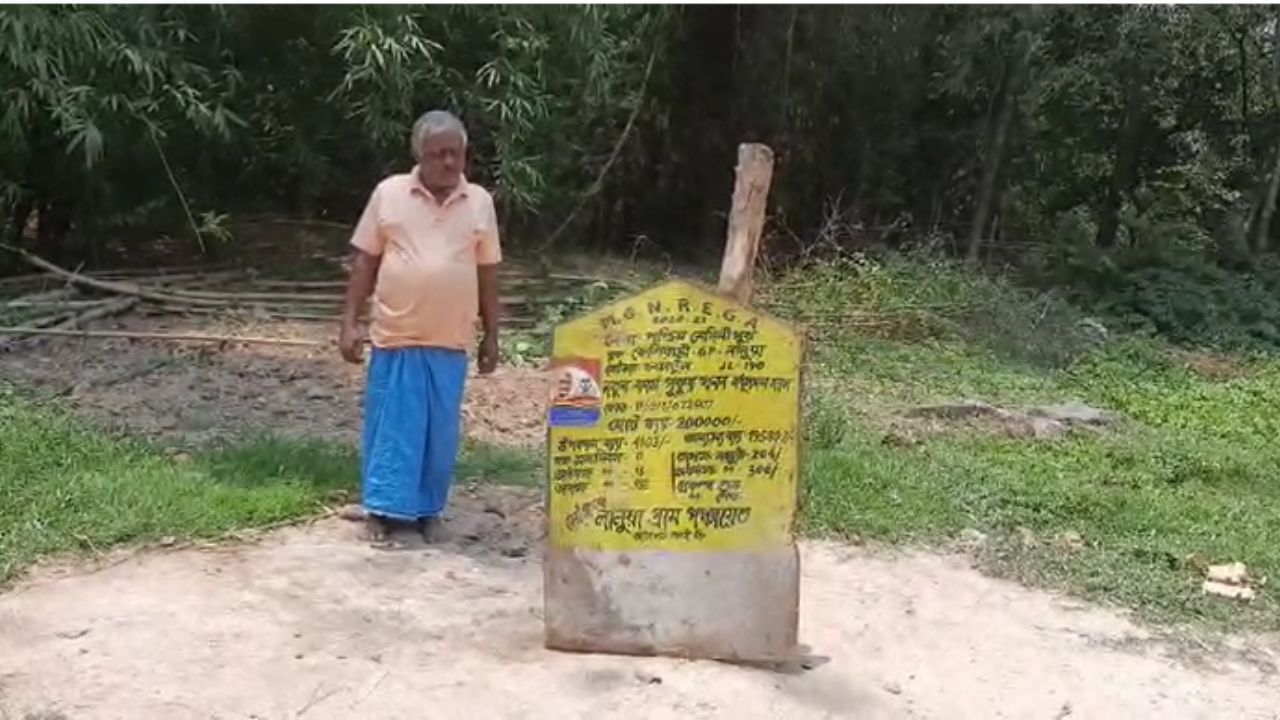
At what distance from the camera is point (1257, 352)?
11.0m

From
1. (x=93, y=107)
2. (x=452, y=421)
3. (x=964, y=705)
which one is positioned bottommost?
(x=964, y=705)

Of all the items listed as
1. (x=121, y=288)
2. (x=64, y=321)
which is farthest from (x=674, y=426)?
(x=121, y=288)

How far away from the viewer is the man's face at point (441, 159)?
4359mm

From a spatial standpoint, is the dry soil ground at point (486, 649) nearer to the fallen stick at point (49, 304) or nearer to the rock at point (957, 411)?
the rock at point (957, 411)

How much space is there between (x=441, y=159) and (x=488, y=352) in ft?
2.50

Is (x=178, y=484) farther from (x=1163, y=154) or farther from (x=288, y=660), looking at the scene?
(x=1163, y=154)

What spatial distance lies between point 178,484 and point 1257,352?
28.9 ft

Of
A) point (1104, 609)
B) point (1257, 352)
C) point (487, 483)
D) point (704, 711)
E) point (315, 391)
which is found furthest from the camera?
point (1257, 352)

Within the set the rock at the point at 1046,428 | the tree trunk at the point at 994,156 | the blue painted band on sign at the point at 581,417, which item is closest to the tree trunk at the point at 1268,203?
the tree trunk at the point at 994,156

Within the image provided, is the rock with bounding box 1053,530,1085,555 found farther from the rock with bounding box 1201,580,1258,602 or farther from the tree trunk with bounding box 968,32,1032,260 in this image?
the tree trunk with bounding box 968,32,1032,260

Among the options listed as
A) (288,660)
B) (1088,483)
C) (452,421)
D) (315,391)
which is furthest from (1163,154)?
(288,660)

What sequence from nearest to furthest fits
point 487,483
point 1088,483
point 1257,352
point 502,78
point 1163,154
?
point 487,483
point 1088,483
point 502,78
point 1257,352
point 1163,154

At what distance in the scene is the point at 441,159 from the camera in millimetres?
4367

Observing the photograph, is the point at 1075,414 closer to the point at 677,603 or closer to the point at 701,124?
the point at 677,603
